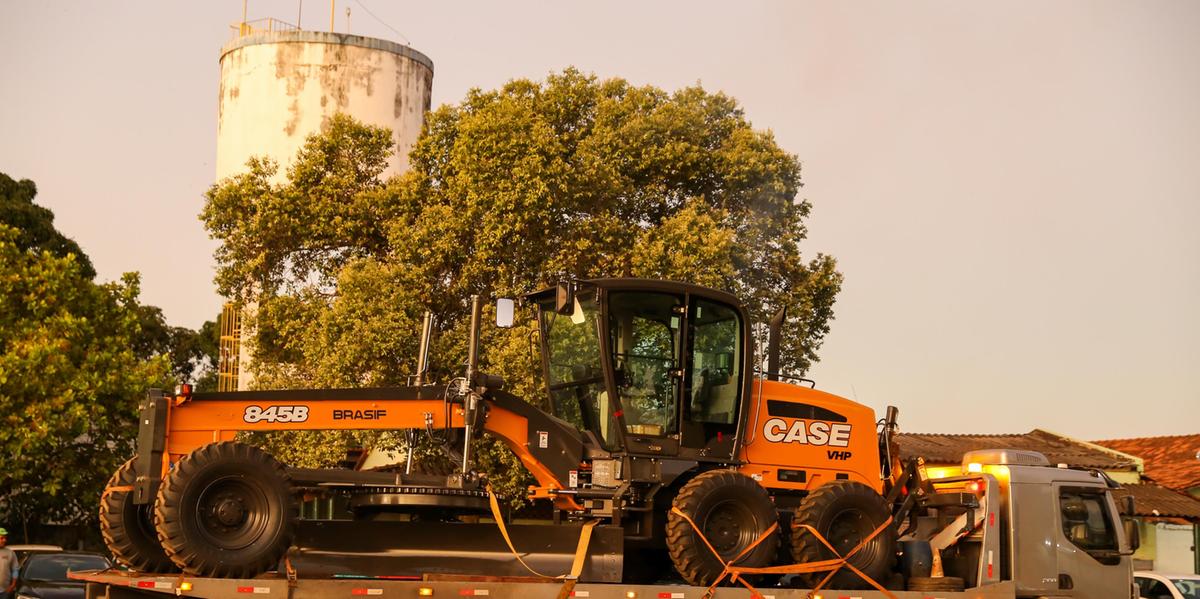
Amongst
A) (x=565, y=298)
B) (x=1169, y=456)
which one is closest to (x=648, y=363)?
(x=565, y=298)

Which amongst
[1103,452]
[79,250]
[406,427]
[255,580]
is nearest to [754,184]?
[1103,452]

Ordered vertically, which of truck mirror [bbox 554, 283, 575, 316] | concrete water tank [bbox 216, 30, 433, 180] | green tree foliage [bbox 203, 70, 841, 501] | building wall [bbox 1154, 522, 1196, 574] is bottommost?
building wall [bbox 1154, 522, 1196, 574]

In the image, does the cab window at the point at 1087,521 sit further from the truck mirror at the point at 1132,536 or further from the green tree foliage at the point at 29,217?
the green tree foliage at the point at 29,217

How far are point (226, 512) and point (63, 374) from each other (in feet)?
68.0

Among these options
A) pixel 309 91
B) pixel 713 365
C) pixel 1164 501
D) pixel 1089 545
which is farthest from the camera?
pixel 309 91

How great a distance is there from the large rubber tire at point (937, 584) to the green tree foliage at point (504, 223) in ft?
39.6

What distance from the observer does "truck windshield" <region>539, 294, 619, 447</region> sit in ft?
47.1

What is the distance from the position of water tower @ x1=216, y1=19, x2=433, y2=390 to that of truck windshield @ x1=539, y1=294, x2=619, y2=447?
99.2ft

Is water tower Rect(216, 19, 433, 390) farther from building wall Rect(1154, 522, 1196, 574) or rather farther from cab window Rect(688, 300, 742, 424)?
cab window Rect(688, 300, 742, 424)

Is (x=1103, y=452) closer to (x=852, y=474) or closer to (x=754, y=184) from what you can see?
(x=754, y=184)

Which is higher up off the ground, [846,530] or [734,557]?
[846,530]

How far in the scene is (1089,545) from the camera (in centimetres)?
1552

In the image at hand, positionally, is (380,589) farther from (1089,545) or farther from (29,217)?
(29,217)

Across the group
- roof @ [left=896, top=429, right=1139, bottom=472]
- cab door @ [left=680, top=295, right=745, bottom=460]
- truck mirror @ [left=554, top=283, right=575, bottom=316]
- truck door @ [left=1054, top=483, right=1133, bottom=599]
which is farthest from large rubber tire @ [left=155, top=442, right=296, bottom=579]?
roof @ [left=896, top=429, right=1139, bottom=472]
